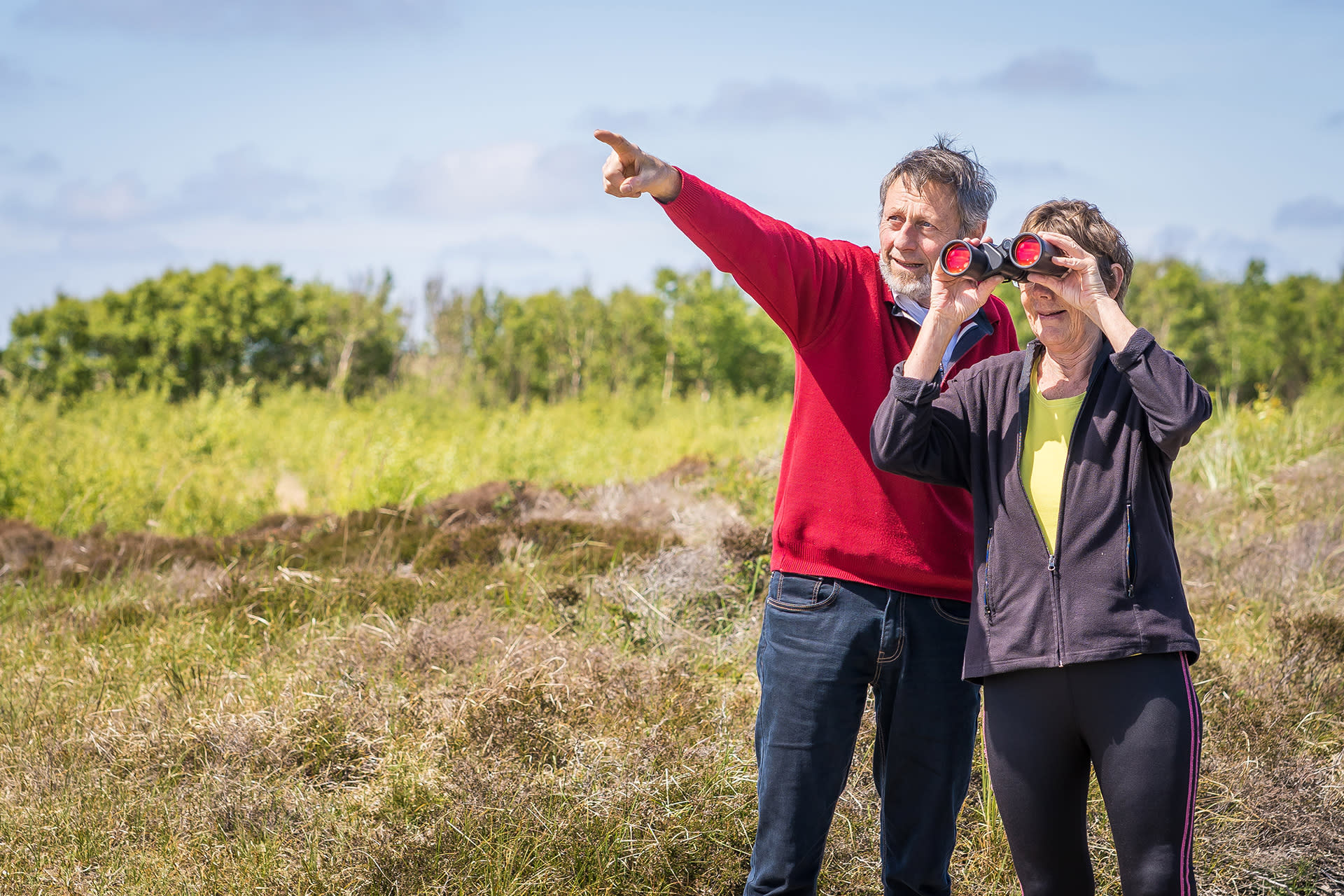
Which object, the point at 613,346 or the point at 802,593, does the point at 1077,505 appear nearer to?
the point at 802,593

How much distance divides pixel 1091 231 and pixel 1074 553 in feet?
2.22

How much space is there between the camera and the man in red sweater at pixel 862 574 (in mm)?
2422

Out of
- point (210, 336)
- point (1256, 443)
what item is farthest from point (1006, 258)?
point (210, 336)

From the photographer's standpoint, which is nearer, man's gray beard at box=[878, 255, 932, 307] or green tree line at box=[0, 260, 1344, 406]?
man's gray beard at box=[878, 255, 932, 307]

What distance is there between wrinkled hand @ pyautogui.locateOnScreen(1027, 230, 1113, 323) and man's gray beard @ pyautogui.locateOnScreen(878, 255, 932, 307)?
343mm

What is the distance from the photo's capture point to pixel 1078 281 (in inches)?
85.0

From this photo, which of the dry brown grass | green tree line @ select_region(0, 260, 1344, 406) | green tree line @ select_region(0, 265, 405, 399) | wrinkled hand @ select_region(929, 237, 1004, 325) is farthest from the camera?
green tree line @ select_region(0, 265, 405, 399)

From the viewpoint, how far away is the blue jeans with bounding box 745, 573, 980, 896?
2424mm

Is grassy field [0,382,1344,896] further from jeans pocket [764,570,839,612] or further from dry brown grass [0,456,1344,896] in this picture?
jeans pocket [764,570,839,612]

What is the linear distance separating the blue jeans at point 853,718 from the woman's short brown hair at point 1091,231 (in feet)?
2.71

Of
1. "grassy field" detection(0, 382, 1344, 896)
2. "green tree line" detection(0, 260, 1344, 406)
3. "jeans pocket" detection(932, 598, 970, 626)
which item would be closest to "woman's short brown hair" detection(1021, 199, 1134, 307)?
"jeans pocket" detection(932, 598, 970, 626)

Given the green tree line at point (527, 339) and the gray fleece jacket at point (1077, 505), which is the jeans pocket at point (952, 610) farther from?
the green tree line at point (527, 339)

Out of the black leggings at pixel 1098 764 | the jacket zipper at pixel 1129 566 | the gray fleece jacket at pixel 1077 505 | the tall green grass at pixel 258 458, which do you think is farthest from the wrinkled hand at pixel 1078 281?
the tall green grass at pixel 258 458

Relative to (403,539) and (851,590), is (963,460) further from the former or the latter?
(403,539)
